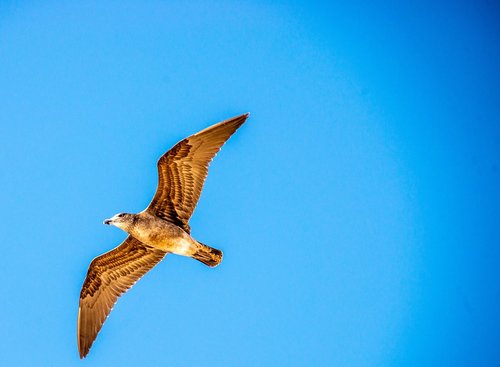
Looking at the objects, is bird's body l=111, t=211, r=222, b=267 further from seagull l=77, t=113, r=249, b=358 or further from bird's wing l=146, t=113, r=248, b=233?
bird's wing l=146, t=113, r=248, b=233

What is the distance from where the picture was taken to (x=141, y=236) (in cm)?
1180

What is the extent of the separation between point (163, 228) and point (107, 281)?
7.35ft

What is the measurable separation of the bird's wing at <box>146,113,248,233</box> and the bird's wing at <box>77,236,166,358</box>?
3.69ft

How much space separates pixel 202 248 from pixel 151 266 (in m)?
1.54

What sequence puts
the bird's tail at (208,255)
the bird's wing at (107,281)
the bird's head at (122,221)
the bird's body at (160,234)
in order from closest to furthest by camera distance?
the bird's head at (122,221) < the bird's body at (160,234) < the bird's tail at (208,255) < the bird's wing at (107,281)

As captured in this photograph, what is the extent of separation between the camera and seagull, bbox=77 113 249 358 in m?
11.8

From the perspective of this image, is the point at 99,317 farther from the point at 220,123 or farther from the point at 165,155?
the point at 220,123

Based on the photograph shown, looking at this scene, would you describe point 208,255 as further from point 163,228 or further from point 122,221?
point 122,221

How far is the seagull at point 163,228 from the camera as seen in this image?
11.8m

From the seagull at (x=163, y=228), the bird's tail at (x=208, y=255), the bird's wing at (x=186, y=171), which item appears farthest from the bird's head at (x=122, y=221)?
the bird's tail at (x=208, y=255)

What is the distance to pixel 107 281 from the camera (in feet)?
42.4

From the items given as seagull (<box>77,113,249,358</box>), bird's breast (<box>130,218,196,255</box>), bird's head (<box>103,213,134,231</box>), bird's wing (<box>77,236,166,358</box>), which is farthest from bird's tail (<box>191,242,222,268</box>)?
bird's head (<box>103,213,134,231</box>)

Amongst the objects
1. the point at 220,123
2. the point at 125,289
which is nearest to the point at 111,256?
the point at 125,289

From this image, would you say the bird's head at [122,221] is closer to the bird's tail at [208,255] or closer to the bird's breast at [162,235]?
the bird's breast at [162,235]
